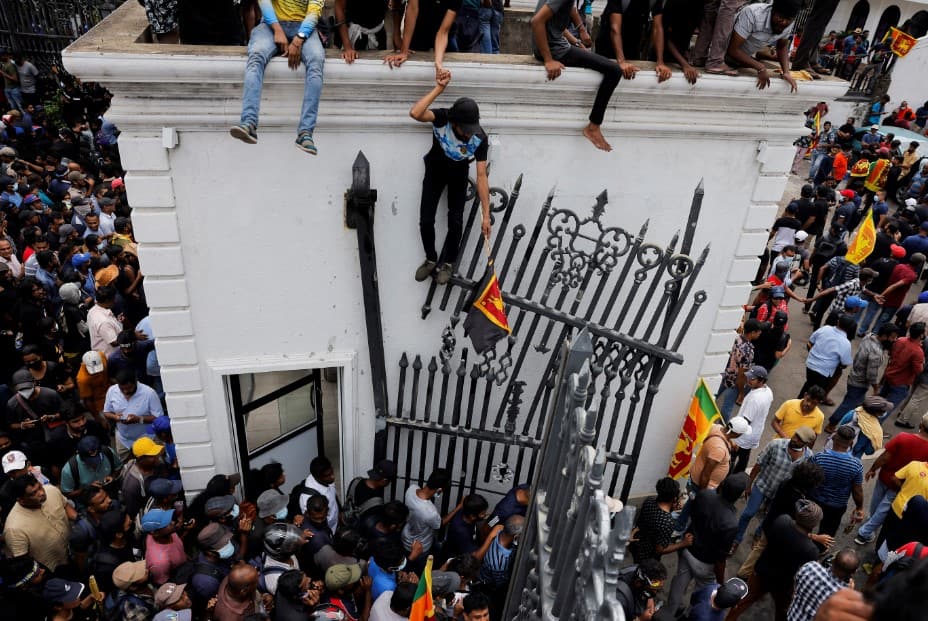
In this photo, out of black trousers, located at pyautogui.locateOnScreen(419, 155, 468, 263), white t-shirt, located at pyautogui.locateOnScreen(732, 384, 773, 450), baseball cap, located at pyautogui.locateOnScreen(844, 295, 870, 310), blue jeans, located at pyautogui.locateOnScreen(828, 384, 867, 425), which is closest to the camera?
black trousers, located at pyautogui.locateOnScreen(419, 155, 468, 263)

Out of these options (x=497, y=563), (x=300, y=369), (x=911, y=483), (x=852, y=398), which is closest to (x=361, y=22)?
(x=300, y=369)

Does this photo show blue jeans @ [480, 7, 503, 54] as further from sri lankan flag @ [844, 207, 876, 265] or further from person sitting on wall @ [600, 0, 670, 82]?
sri lankan flag @ [844, 207, 876, 265]

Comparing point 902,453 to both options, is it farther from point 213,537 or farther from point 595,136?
point 213,537

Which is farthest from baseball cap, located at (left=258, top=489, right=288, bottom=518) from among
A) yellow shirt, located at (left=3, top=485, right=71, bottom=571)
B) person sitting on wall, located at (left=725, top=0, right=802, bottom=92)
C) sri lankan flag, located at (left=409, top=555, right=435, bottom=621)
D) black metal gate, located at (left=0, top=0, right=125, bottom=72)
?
black metal gate, located at (left=0, top=0, right=125, bottom=72)

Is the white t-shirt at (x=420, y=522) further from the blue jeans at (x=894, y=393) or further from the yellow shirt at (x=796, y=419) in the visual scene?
the blue jeans at (x=894, y=393)

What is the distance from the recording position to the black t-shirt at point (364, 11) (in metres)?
5.06

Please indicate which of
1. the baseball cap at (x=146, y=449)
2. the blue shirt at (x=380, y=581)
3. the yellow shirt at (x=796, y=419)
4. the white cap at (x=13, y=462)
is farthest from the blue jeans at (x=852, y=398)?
A: the white cap at (x=13, y=462)

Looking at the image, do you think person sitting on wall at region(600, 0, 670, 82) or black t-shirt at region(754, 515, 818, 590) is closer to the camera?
person sitting on wall at region(600, 0, 670, 82)

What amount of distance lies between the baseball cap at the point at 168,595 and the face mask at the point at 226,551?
1.21 feet

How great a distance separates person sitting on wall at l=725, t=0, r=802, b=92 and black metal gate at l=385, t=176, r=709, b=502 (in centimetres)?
106

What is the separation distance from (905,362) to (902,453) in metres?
2.32

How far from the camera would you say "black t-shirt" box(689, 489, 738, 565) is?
5.80 metres

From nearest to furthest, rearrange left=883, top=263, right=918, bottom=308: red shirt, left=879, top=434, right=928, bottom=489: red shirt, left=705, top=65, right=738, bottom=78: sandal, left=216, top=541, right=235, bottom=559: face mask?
left=216, top=541, right=235, bottom=559: face mask → left=705, top=65, right=738, bottom=78: sandal → left=879, top=434, right=928, bottom=489: red shirt → left=883, top=263, right=918, bottom=308: red shirt

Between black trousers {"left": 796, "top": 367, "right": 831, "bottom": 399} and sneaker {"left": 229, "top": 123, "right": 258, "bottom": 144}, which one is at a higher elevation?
sneaker {"left": 229, "top": 123, "right": 258, "bottom": 144}
